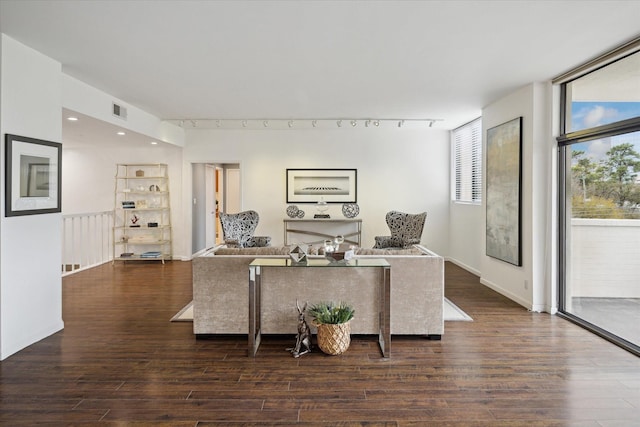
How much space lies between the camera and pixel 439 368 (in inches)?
118

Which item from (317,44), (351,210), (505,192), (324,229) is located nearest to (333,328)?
(317,44)

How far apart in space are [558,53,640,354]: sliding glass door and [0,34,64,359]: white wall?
5.10 metres

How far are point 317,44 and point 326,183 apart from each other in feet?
14.8

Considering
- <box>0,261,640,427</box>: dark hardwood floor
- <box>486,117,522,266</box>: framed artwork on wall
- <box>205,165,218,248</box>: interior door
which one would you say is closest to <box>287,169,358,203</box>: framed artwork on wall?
<box>205,165,218,248</box>: interior door

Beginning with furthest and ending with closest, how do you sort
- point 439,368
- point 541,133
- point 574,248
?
point 541,133 < point 574,248 < point 439,368

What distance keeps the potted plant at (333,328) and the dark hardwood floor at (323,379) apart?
91 millimetres

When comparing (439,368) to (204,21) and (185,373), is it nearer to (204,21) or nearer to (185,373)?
(185,373)

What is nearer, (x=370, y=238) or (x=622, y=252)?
(x=622, y=252)

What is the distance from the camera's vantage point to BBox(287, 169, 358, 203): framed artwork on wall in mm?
7809

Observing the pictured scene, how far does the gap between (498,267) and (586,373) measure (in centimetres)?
252

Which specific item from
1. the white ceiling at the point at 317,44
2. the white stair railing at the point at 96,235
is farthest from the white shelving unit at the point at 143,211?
the white ceiling at the point at 317,44

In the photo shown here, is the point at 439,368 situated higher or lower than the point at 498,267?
lower

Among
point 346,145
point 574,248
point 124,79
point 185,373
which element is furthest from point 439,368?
point 346,145

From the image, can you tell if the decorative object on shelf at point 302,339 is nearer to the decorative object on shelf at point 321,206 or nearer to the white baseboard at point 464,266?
the white baseboard at point 464,266
